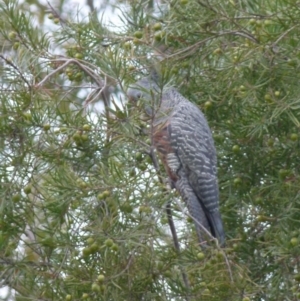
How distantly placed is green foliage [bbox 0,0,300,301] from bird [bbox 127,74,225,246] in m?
0.07

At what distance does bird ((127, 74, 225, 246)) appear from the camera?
4.93 meters

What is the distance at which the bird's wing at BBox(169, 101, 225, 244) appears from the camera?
5.00 meters

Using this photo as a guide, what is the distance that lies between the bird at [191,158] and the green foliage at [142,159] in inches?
2.7

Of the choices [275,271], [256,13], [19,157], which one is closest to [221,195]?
[275,271]

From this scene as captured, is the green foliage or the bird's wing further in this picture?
the bird's wing

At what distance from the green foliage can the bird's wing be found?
6 centimetres

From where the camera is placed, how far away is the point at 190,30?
15.8ft

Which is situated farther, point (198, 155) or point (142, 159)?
point (198, 155)

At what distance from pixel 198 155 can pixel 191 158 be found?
18 cm

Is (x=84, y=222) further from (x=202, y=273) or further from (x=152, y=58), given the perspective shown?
(x=152, y=58)

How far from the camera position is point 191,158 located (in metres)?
5.57

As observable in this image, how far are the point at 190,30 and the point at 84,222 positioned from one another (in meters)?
1.20

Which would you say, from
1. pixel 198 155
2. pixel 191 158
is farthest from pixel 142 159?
pixel 191 158

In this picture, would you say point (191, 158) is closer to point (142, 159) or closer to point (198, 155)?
point (198, 155)
